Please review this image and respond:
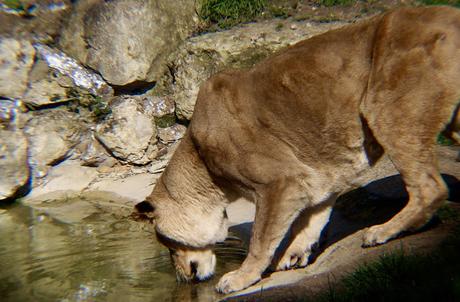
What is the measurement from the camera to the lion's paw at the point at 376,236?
18.2 feet

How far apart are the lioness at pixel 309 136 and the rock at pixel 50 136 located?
15.1ft

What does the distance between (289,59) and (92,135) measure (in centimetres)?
607

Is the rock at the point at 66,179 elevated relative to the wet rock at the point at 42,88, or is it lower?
lower

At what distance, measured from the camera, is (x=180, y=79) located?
11.5 meters

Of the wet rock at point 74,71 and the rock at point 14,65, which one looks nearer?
the rock at point 14,65

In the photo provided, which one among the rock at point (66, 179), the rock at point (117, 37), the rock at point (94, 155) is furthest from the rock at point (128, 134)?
the rock at point (117, 37)

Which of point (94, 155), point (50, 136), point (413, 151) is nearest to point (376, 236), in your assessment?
point (413, 151)

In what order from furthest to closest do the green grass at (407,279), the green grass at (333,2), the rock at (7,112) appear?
the green grass at (333,2)
the rock at (7,112)
the green grass at (407,279)

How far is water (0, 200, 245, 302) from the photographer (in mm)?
6316

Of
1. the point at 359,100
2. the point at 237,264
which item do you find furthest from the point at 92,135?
the point at 359,100

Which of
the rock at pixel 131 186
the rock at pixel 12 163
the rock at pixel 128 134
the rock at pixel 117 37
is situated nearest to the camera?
the rock at pixel 131 186

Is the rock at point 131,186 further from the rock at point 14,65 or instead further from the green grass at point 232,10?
the green grass at point 232,10

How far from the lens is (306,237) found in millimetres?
6570

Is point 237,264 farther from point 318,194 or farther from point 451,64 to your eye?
point 451,64
